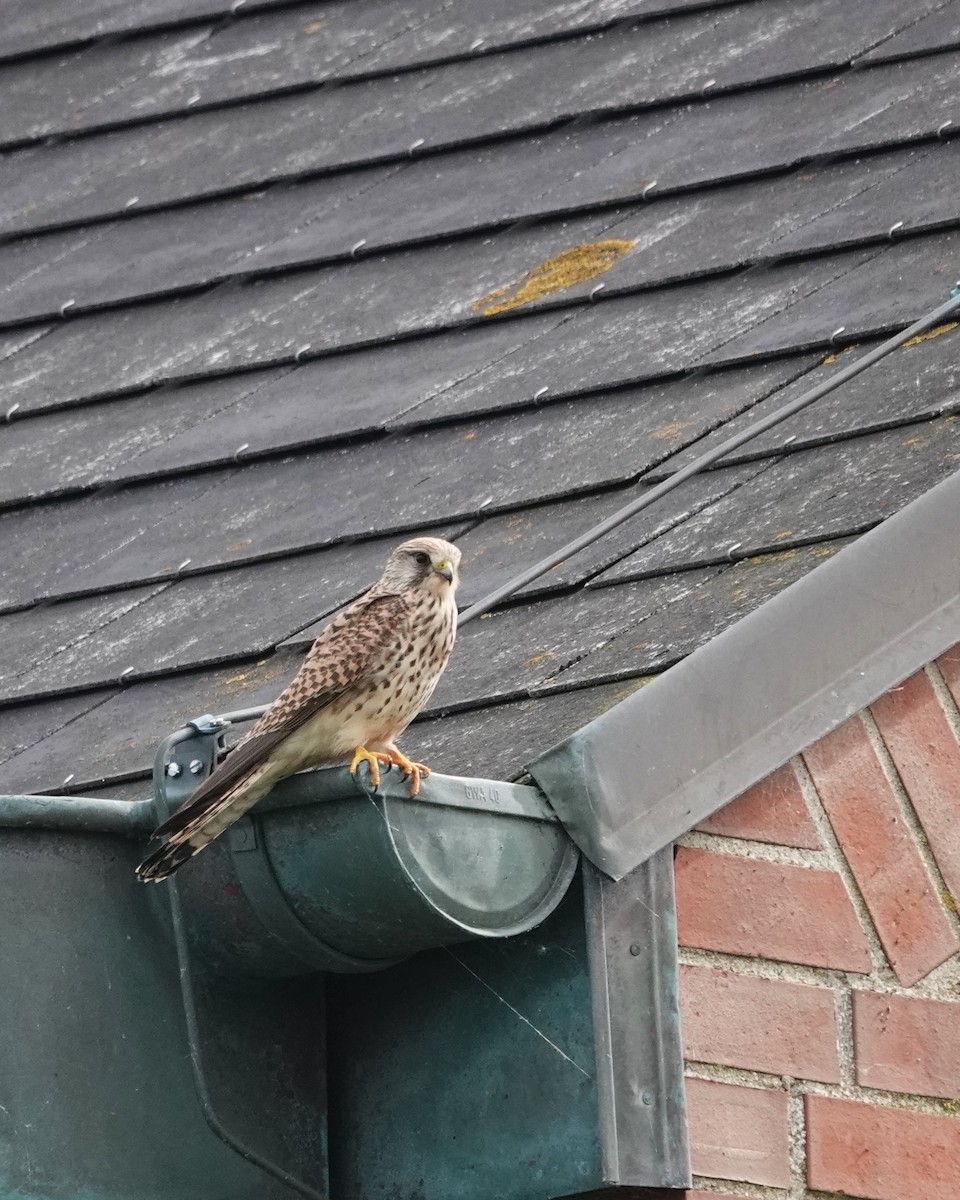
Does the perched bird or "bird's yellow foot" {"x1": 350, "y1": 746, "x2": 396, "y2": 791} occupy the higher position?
"bird's yellow foot" {"x1": 350, "y1": 746, "x2": 396, "y2": 791}

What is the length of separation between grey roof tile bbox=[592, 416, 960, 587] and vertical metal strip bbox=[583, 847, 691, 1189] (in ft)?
1.87

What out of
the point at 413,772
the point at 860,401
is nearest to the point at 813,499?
the point at 860,401

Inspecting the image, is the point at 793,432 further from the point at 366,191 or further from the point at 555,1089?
the point at 366,191

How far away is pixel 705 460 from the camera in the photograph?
120 inches

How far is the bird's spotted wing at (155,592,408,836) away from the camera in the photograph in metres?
2.66

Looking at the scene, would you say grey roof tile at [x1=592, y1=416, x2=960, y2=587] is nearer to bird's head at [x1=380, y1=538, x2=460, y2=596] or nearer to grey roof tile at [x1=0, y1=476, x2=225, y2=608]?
bird's head at [x1=380, y1=538, x2=460, y2=596]

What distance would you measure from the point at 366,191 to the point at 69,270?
638 millimetres

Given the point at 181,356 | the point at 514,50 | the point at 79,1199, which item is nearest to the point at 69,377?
the point at 181,356

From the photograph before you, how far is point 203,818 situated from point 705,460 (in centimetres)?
94

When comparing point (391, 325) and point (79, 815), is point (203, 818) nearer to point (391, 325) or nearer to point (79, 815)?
point (79, 815)

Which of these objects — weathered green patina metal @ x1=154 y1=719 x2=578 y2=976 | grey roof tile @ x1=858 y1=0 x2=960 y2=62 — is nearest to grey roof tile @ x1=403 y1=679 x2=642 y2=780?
weathered green patina metal @ x1=154 y1=719 x2=578 y2=976

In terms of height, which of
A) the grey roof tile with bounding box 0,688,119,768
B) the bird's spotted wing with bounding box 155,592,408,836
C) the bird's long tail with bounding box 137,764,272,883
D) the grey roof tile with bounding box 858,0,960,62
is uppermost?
the bird's long tail with bounding box 137,764,272,883

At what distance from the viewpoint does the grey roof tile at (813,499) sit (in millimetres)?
2861

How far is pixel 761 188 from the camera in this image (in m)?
4.05
